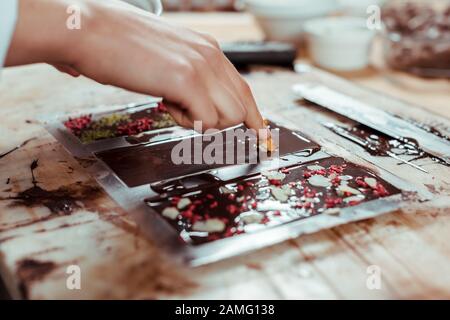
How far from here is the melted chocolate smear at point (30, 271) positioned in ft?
2.30

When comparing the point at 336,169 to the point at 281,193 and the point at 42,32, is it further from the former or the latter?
the point at 42,32

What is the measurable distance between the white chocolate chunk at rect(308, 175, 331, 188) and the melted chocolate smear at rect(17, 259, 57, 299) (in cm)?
42

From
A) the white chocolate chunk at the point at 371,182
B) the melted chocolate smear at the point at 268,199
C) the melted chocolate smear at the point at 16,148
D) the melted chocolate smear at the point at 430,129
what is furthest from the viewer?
the melted chocolate smear at the point at 430,129

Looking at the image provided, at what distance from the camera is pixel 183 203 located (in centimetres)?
85

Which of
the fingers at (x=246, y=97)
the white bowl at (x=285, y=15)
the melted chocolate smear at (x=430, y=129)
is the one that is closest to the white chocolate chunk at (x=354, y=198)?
the fingers at (x=246, y=97)

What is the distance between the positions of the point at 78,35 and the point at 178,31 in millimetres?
160

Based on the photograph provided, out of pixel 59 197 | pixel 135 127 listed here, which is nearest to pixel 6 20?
pixel 59 197

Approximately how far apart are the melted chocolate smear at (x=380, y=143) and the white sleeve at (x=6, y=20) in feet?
2.13

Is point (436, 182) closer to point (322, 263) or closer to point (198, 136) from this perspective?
point (322, 263)

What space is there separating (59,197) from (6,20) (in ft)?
0.92

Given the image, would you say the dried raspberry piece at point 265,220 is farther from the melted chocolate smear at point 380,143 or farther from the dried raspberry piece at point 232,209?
the melted chocolate smear at point 380,143

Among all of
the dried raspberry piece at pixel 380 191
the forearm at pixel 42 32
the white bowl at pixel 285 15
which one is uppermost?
the forearm at pixel 42 32

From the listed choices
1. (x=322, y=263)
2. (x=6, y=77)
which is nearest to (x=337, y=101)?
(x=322, y=263)

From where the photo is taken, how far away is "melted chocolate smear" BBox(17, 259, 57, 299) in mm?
701
